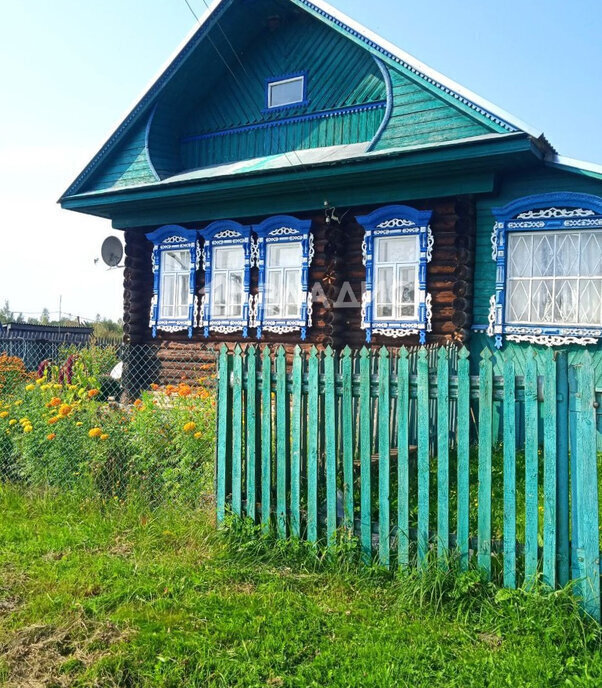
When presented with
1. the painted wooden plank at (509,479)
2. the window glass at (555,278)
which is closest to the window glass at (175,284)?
the window glass at (555,278)

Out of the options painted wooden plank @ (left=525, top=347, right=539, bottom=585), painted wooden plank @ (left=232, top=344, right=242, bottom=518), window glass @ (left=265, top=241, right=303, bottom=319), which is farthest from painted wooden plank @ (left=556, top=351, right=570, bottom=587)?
window glass @ (left=265, top=241, right=303, bottom=319)

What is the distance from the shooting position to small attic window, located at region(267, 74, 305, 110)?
11125mm

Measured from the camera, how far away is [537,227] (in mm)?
8844

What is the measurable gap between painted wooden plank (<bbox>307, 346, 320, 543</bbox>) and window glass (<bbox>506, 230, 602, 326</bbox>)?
539cm

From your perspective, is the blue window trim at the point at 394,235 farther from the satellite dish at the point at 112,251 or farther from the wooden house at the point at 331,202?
the satellite dish at the point at 112,251

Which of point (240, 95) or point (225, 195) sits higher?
point (240, 95)

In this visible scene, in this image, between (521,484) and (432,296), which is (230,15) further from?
(521,484)

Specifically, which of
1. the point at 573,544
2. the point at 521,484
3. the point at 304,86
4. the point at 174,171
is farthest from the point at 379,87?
the point at 573,544

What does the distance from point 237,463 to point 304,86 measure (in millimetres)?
8184

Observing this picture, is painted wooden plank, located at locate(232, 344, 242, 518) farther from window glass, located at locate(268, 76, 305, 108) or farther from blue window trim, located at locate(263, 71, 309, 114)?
window glass, located at locate(268, 76, 305, 108)

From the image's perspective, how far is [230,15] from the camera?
1097 cm

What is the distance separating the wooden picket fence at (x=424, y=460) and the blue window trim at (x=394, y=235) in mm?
4575

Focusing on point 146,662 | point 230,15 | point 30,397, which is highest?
point 230,15

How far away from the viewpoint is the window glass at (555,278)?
28.0ft
